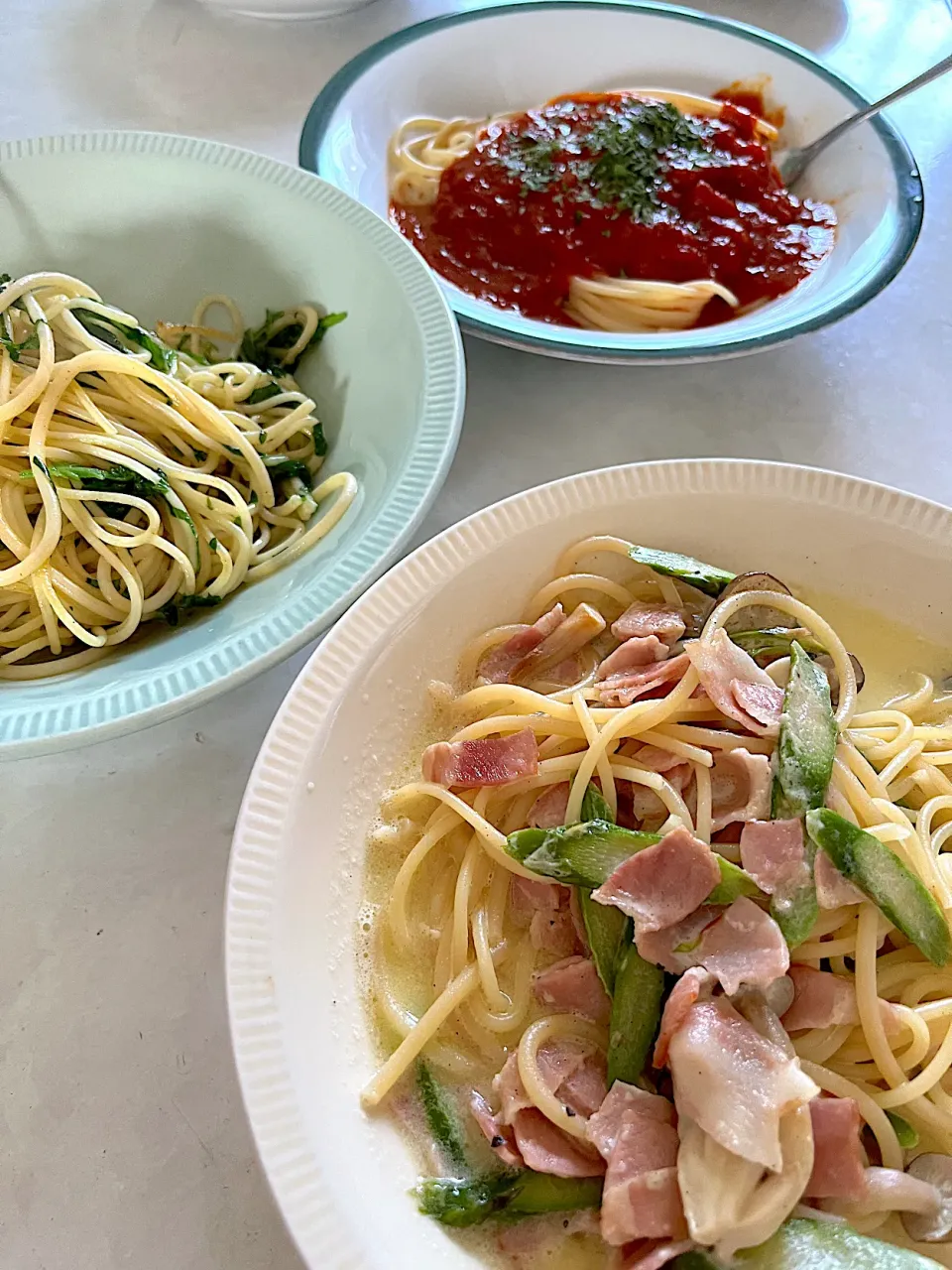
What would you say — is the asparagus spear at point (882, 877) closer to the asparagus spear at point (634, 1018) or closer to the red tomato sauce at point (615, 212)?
the asparagus spear at point (634, 1018)

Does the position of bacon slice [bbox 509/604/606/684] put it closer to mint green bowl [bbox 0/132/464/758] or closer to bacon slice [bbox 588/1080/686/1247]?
mint green bowl [bbox 0/132/464/758]

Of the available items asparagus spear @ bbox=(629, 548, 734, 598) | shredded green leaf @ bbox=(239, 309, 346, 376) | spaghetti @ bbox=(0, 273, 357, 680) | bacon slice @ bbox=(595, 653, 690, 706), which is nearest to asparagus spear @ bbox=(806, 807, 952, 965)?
bacon slice @ bbox=(595, 653, 690, 706)

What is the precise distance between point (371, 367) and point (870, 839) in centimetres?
96

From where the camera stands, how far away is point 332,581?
3.86 feet

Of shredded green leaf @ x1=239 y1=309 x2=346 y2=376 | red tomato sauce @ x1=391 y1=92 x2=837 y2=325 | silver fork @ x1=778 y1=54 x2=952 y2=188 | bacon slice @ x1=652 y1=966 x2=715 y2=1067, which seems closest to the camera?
bacon slice @ x1=652 y1=966 x2=715 y2=1067

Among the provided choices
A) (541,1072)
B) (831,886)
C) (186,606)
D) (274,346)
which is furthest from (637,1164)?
(274,346)

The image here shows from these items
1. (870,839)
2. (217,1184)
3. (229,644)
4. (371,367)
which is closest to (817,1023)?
(870,839)

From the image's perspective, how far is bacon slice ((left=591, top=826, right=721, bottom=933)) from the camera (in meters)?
0.97

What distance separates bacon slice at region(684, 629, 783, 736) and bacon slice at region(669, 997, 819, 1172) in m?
0.34

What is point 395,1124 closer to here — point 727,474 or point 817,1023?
point 817,1023

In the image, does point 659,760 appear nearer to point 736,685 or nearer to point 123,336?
point 736,685

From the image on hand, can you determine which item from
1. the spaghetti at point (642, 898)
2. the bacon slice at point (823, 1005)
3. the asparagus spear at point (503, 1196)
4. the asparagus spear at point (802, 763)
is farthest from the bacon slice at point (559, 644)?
the asparagus spear at point (503, 1196)

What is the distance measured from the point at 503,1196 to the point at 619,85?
7.47 ft

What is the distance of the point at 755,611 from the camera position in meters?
1.28
